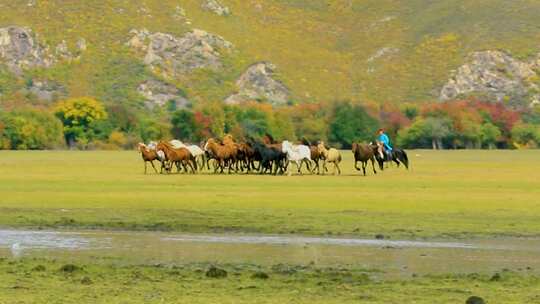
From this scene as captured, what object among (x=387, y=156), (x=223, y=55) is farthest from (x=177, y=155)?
(x=223, y=55)

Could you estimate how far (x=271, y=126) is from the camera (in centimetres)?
12438

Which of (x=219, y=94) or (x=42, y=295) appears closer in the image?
(x=42, y=295)

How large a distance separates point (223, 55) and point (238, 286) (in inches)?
6259

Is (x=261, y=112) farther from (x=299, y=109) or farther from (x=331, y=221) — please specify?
(x=331, y=221)

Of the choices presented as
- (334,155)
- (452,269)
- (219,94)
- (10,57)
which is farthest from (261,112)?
(452,269)

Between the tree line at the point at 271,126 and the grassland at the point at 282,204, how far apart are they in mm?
71733

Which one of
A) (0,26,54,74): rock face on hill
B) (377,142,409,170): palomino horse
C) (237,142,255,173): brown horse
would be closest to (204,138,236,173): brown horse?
(237,142,255,173): brown horse

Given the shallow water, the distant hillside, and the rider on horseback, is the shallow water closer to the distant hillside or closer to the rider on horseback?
the rider on horseback

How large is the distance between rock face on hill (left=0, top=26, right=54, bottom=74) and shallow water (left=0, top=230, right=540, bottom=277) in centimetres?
14694

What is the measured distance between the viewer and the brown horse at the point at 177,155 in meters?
49.1

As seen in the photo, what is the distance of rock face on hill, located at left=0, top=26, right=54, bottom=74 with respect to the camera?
16662 centimetres

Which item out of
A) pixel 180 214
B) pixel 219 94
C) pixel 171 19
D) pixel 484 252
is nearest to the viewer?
pixel 484 252

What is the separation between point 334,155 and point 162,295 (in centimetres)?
3427

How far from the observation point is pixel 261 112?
425 ft
